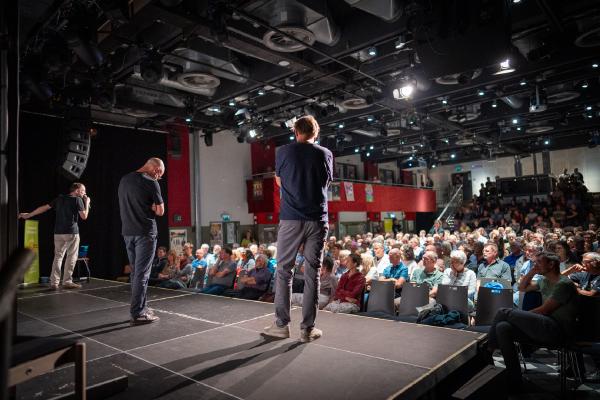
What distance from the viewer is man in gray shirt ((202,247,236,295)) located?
654 centimetres

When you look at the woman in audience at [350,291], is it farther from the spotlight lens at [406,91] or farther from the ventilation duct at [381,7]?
the spotlight lens at [406,91]

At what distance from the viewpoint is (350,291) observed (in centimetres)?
496

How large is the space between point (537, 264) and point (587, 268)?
1.09 meters

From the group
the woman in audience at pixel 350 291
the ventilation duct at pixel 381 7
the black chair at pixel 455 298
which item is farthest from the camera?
the ventilation duct at pixel 381 7

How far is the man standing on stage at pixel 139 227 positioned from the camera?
3250 mm

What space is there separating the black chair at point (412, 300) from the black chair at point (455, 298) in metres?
0.16

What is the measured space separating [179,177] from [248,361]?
10117mm

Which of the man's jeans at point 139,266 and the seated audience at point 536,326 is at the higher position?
the man's jeans at point 139,266

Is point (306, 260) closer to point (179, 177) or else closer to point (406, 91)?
point (406, 91)

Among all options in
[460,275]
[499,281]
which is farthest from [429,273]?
[499,281]

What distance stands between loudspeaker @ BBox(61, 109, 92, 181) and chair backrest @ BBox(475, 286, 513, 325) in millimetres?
6519

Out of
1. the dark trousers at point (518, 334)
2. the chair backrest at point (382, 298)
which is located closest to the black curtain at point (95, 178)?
the chair backrest at point (382, 298)

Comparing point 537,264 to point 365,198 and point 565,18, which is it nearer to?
point 565,18

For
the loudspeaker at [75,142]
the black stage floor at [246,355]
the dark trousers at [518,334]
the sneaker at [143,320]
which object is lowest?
the dark trousers at [518,334]
